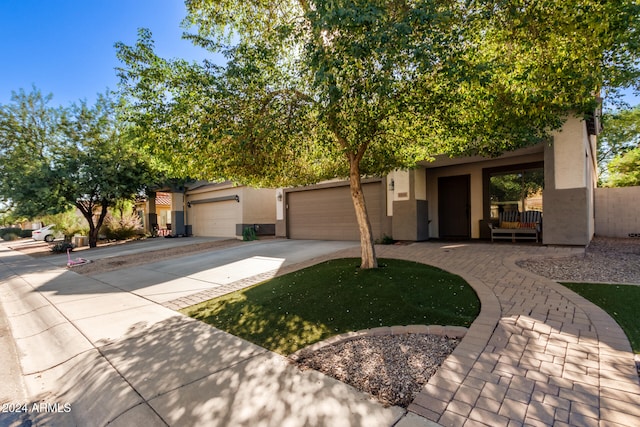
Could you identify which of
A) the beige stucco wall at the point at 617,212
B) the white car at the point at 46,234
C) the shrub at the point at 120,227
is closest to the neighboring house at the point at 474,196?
the beige stucco wall at the point at 617,212

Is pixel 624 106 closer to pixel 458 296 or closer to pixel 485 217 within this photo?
pixel 485 217

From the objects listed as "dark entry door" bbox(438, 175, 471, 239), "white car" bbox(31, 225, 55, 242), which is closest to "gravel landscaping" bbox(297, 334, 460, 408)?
"dark entry door" bbox(438, 175, 471, 239)

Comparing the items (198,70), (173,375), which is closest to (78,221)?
(198,70)

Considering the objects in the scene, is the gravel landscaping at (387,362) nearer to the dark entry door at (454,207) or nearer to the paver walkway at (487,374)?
the paver walkway at (487,374)

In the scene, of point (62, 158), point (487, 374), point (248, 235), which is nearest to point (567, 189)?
point (487, 374)

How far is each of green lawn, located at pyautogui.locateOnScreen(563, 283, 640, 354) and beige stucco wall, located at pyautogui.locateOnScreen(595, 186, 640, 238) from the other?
10336mm

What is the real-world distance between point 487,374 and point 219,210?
18.2 meters

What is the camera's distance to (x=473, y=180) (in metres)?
12.2

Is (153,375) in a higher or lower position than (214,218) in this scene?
lower

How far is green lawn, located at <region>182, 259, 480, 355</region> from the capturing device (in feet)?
13.0

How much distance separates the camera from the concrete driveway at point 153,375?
2473mm

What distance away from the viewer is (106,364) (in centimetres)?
350

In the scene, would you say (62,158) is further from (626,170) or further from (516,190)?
(626,170)

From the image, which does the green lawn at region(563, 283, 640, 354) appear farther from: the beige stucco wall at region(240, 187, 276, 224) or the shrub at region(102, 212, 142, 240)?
the shrub at region(102, 212, 142, 240)
